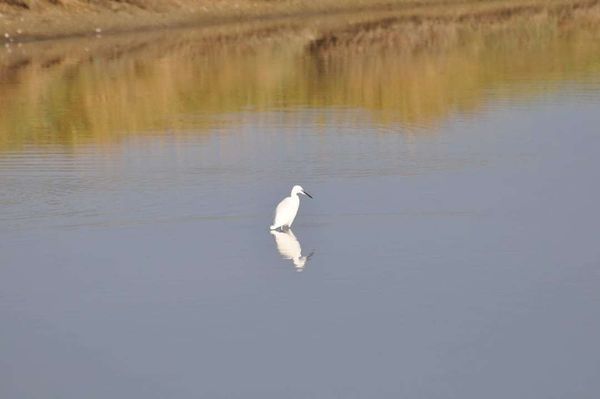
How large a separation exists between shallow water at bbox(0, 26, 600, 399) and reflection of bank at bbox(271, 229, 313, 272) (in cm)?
3

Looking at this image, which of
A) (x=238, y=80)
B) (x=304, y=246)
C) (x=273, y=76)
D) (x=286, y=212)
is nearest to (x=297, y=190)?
(x=286, y=212)

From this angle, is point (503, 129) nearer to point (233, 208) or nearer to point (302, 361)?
point (233, 208)

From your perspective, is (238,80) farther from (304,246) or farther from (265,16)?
(304,246)

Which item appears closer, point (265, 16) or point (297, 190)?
point (297, 190)

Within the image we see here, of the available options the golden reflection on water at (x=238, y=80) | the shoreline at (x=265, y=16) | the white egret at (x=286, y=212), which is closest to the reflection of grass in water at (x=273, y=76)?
the golden reflection on water at (x=238, y=80)

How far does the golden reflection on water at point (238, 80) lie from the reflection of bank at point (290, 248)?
5.23m

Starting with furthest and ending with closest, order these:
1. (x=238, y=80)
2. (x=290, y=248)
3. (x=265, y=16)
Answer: (x=265, y=16) < (x=238, y=80) < (x=290, y=248)

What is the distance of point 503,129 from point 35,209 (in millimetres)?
5690

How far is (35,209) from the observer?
42.6ft

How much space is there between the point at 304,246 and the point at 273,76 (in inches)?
476

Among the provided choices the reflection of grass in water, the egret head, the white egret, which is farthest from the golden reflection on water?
the white egret

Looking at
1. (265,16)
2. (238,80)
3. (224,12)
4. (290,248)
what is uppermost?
(290,248)

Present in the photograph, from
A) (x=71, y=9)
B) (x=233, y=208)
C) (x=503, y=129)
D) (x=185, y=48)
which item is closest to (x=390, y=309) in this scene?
(x=233, y=208)

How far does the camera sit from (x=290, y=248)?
11.5 metres
